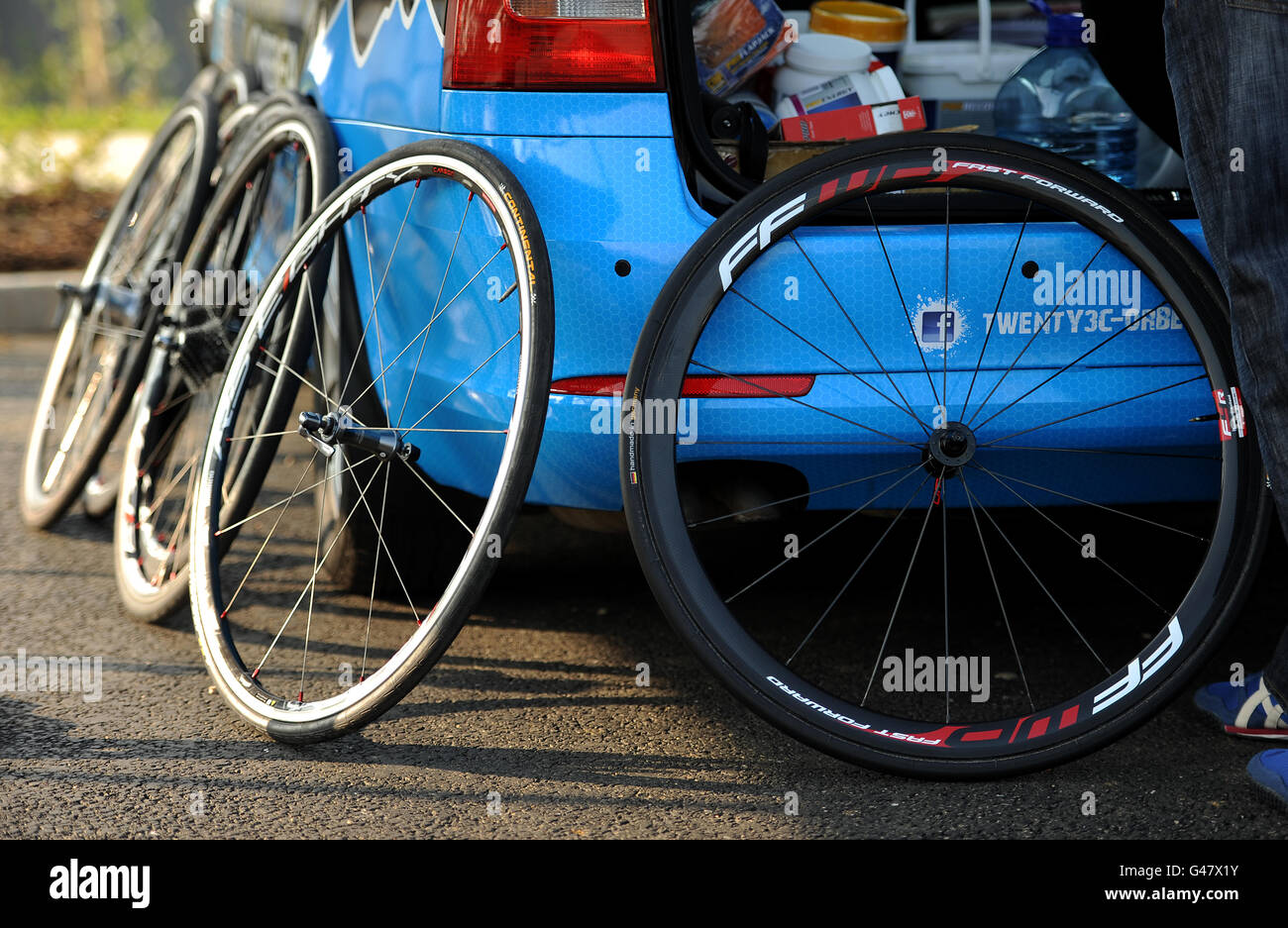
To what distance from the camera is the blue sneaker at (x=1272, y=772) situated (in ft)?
7.29

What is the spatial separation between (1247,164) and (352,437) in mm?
1662

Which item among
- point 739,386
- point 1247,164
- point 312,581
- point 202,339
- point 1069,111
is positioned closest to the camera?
point 1247,164

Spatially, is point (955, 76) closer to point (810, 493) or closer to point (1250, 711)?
point (810, 493)

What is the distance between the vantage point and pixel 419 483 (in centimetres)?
297

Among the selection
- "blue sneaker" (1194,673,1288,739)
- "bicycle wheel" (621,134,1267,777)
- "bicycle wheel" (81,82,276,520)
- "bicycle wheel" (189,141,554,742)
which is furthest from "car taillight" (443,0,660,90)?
"blue sneaker" (1194,673,1288,739)

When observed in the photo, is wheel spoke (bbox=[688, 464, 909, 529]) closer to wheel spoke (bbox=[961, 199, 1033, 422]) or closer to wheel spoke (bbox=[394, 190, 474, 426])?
wheel spoke (bbox=[961, 199, 1033, 422])

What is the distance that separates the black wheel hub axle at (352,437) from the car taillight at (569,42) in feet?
2.36

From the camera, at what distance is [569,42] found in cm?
236

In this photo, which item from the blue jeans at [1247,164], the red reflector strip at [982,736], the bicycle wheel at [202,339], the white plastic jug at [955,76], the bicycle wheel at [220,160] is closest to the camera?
the blue jeans at [1247,164]

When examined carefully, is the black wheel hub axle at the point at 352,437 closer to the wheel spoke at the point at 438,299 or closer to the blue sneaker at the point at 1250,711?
the wheel spoke at the point at 438,299

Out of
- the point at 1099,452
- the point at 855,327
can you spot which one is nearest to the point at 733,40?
the point at 855,327

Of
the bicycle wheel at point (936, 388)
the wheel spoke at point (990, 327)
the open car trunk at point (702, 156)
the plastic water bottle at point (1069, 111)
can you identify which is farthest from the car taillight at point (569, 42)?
the plastic water bottle at point (1069, 111)
